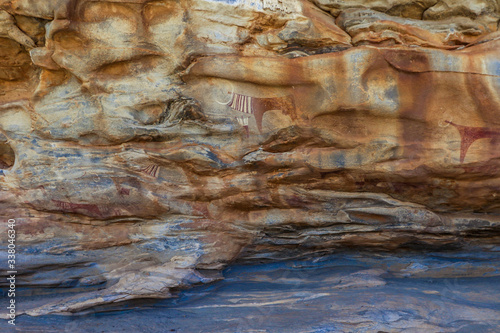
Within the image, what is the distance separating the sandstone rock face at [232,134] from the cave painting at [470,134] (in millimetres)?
11

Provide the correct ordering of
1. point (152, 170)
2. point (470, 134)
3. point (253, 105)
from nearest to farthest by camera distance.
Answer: point (470, 134) → point (253, 105) → point (152, 170)

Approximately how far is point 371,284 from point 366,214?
2.56ft

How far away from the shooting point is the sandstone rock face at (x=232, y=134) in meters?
4.38

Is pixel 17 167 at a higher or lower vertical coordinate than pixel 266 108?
lower

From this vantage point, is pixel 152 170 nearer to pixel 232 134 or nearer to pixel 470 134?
pixel 232 134

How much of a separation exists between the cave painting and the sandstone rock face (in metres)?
0.01

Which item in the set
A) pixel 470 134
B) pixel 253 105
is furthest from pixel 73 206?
pixel 470 134

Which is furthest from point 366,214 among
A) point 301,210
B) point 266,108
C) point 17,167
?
point 17,167

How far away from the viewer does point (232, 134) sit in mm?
4668

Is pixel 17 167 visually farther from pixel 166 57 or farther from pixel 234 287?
pixel 234 287

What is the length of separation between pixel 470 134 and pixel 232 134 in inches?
98.0

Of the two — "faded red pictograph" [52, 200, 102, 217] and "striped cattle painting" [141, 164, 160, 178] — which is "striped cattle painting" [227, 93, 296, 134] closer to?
"striped cattle painting" [141, 164, 160, 178]

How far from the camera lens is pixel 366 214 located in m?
4.77

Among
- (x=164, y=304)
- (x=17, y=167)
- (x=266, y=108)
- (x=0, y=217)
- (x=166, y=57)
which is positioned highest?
(x=166, y=57)
